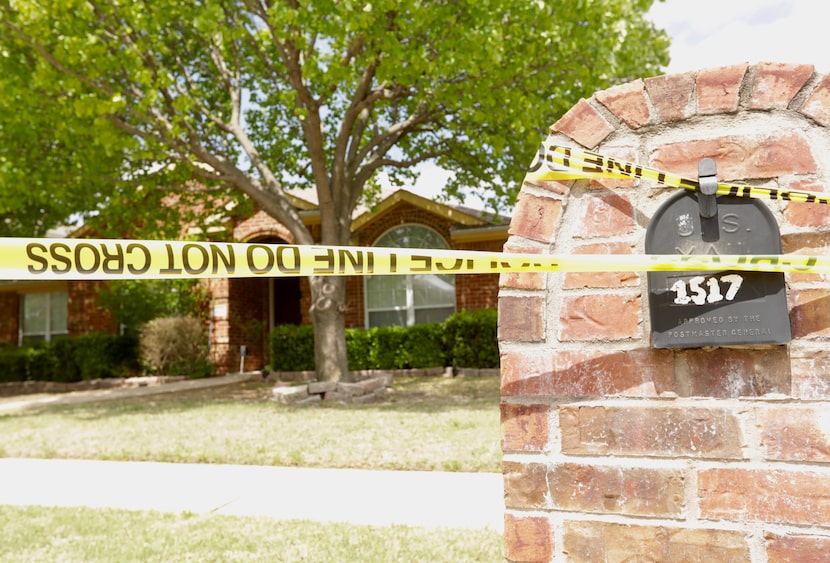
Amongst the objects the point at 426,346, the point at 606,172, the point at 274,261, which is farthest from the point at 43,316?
the point at 606,172

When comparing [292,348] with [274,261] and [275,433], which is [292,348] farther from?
[274,261]

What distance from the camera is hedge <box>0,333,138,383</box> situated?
17.7 m

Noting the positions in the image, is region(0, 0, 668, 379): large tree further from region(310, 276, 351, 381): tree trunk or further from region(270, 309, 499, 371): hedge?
region(270, 309, 499, 371): hedge

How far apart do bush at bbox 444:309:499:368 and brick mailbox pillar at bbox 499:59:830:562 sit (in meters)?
13.1

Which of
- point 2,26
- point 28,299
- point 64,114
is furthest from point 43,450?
point 28,299

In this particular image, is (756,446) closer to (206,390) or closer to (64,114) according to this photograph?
(64,114)

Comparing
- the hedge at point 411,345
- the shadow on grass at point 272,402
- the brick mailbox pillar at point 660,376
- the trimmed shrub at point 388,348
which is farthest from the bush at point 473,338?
the brick mailbox pillar at point 660,376

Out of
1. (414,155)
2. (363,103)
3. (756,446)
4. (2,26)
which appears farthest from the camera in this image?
(414,155)

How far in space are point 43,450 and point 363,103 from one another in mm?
7350

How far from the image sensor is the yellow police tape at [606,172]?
5.95 feet

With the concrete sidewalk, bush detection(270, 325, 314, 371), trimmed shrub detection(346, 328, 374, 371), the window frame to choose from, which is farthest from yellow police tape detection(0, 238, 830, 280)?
the window frame

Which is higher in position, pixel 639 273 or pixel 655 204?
pixel 655 204

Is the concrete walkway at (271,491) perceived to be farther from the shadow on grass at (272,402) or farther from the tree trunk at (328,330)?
the tree trunk at (328,330)

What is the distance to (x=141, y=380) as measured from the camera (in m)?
16.9
